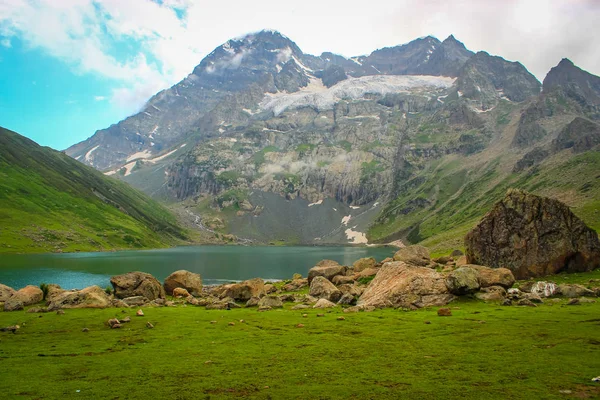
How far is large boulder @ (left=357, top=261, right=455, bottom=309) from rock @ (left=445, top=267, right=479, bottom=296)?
74 cm

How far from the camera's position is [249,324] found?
1111 inches

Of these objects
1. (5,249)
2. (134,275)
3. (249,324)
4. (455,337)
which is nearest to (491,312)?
(455,337)

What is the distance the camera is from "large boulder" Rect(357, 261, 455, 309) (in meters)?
34.8

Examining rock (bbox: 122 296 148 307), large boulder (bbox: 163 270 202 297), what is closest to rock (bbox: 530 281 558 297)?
rock (bbox: 122 296 148 307)

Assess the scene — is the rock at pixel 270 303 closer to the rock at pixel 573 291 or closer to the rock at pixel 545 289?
the rock at pixel 545 289

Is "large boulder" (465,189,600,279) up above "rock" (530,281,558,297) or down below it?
above

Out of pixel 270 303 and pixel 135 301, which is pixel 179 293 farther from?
pixel 270 303

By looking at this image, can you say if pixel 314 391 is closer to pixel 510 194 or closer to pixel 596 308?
pixel 596 308

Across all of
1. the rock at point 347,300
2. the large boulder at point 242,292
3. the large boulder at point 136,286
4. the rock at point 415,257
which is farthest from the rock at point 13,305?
the rock at point 415,257

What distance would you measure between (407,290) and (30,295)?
40.6 m

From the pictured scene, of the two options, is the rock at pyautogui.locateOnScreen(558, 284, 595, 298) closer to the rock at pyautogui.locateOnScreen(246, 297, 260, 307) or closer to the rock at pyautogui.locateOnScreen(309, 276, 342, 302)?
the rock at pyautogui.locateOnScreen(309, 276, 342, 302)

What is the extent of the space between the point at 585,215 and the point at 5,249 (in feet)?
739

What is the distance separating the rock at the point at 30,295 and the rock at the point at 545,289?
51.0 m

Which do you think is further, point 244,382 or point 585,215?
point 585,215
